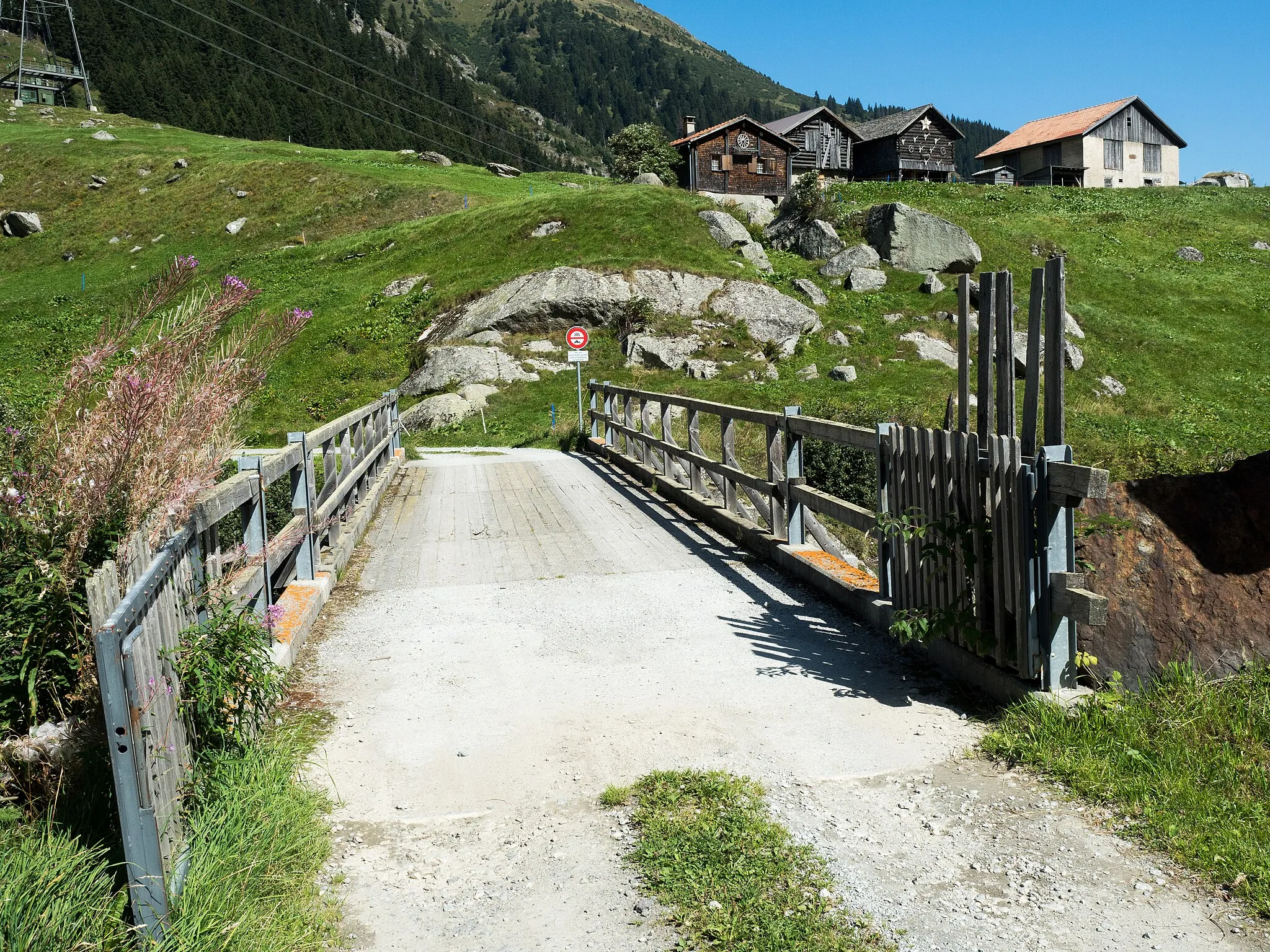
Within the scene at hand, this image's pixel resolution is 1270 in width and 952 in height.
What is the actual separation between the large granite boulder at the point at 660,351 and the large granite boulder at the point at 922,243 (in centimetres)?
1136

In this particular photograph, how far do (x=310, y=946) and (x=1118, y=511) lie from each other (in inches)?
175

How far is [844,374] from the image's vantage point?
27953 mm

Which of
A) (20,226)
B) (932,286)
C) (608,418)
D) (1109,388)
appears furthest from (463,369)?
(20,226)

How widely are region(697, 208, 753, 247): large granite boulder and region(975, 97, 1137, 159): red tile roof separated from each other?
43547 millimetres

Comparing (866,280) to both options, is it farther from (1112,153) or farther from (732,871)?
(1112,153)

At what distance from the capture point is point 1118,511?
5.29 m

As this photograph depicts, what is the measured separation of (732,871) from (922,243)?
37108 millimetres

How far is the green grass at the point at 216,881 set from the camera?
268cm

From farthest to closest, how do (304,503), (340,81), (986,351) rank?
1. (340,81)
2. (304,503)
3. (986,351)

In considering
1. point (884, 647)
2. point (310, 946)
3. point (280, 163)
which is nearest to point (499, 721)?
point (310, 946)

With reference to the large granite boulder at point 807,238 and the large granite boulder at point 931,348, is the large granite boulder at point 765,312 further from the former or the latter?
the large granite boulder at point 807,238

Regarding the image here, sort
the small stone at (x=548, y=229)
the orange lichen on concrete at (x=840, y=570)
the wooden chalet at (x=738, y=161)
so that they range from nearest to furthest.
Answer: the orange lichen on concrete at (x=840, y=570), the small stone at (x=548, y=229), the wooden chalet at (x=738, y=161)

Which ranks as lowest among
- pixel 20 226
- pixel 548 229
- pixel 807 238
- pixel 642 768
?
pixel 642 768

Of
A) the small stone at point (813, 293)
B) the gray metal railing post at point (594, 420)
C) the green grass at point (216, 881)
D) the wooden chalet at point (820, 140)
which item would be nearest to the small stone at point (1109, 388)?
the small stone at point (813, 293)
